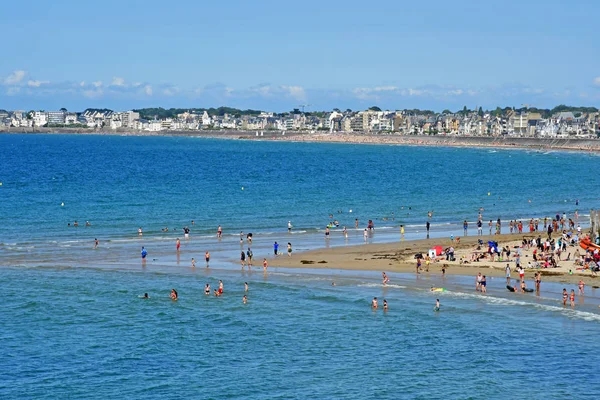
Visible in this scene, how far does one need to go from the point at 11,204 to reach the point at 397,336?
54410mm

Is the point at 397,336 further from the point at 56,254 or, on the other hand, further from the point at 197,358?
the point at 56,254

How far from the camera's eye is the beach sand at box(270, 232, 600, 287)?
45.1 metres

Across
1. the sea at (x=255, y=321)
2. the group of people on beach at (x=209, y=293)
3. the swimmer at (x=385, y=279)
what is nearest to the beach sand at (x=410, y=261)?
the sea at (x=255, y=321)

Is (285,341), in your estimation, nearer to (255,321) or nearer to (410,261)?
(255,321)

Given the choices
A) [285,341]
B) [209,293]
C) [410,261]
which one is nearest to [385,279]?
[410,261]

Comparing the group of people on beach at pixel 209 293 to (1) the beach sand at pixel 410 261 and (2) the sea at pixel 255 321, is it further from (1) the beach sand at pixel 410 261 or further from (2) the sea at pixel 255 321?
(1) the beach sand at pixel 410 261

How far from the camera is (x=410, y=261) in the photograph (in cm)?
4928

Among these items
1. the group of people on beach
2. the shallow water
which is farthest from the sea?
the group of people on beach

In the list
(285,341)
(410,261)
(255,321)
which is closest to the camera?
(285,341)

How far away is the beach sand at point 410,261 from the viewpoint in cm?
4509

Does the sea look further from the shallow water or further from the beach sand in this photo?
the beach sand

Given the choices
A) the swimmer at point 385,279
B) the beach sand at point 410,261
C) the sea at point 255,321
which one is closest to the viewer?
the sea at point 255,321

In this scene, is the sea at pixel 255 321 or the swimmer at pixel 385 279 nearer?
the sea at pixel 255 321

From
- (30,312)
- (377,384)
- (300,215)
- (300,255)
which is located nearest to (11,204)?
(300,215)
